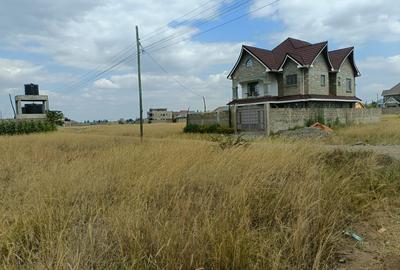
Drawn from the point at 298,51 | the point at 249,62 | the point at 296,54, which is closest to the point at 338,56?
the point at 298,51

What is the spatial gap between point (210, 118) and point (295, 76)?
9314mm

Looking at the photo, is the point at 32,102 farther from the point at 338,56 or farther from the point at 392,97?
the point at 392,97

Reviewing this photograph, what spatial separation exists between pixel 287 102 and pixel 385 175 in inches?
1027

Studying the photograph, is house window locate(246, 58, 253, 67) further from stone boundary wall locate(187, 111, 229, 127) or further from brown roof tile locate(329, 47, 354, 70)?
stone boundary wall locate(187, 111, 229, 127)

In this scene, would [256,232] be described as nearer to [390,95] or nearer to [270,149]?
[270,149]

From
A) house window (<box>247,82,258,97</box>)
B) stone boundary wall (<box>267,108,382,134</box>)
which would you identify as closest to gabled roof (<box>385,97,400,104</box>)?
stone boundary wall (<box>267,108,382,134</box>)

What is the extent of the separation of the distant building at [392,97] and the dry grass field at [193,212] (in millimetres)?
80717

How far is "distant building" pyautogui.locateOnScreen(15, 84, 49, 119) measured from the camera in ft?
217

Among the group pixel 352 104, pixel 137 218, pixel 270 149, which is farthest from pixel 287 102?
pixel 137 218

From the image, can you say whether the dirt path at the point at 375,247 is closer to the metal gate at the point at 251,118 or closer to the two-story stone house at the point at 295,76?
the metal gate at the point at 251,118

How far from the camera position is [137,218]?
3.75 meters

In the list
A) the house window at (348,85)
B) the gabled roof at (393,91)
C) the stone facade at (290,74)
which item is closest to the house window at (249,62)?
the stone facade at (290,74)

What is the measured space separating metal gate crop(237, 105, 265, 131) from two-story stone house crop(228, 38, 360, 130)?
15.7 ft

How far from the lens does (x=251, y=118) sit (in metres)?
24.2
